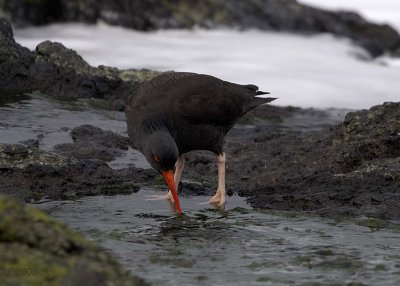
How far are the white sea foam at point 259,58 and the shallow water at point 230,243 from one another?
585cm

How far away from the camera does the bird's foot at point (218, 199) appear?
656 centimetres

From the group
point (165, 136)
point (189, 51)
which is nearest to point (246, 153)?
point (165, 136)

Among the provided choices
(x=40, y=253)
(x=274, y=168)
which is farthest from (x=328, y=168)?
(x=40, y=253)

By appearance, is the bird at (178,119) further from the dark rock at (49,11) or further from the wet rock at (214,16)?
the wet rock at (214,16)

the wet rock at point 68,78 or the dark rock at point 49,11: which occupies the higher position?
the dark rock at point 49,11

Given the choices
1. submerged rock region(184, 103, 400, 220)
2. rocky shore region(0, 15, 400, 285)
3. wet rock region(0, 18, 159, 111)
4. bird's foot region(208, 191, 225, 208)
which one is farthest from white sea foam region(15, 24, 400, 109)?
bird's foot region(208, 191, 225, 208)

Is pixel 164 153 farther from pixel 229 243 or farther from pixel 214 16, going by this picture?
pixel 214 16

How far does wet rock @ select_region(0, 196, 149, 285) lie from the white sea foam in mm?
8747

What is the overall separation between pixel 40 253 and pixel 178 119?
366 centimetres

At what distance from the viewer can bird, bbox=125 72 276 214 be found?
20.8 feet

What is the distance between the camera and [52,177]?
6.65m

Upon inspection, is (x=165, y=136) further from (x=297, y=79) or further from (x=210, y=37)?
(x=210, y=37)

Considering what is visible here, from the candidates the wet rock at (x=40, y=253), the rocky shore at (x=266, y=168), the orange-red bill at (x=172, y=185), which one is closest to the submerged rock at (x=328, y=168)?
the rocky shore at (x=266, y=168)

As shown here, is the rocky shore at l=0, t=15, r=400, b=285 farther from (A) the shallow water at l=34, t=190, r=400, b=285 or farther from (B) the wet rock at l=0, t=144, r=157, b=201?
(A) the shallow water at l=34, t=190, r=400, b=285
